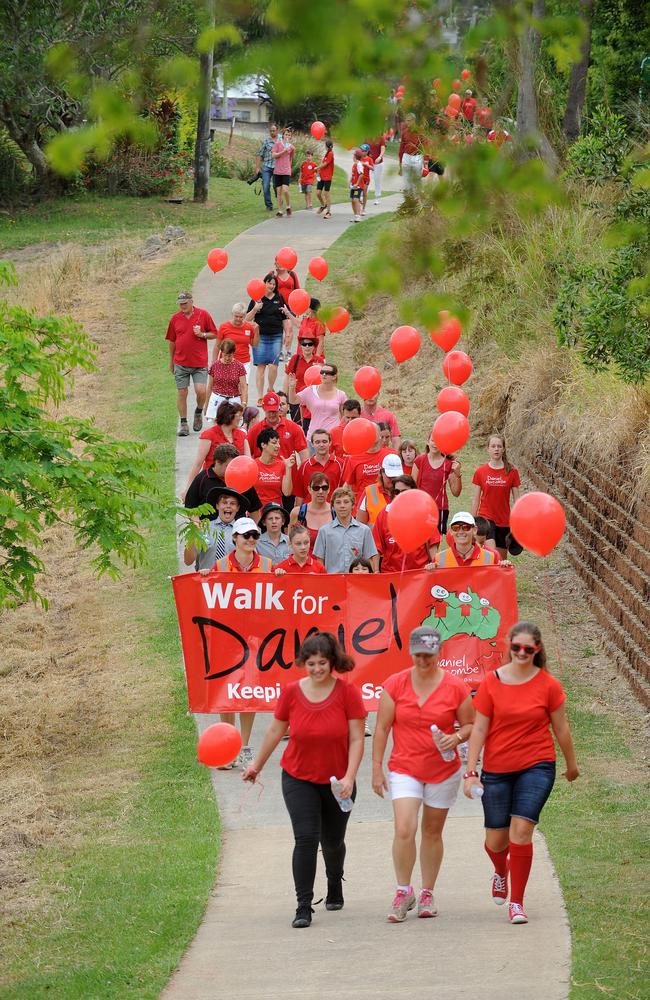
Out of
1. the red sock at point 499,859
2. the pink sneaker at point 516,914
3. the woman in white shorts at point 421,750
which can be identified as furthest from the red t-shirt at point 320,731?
the pink sneaker at point 516,914

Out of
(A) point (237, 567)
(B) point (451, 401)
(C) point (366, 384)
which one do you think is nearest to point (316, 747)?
(A) point (237, 567)

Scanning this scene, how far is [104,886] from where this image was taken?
9.20m

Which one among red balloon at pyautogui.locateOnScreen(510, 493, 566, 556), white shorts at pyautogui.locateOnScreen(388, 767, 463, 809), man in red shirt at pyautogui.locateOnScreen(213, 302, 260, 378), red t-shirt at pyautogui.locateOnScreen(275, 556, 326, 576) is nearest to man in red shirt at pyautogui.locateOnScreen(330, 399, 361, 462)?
red t-shirt at pyautogui.locateOnScreen(275, 556, 326, 576)

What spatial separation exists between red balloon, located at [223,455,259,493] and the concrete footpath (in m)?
2.62

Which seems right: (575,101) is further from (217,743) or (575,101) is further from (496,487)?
(217,743)

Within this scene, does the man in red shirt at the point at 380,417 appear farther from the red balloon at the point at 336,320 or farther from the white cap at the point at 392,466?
the white cap at the point at 392,466

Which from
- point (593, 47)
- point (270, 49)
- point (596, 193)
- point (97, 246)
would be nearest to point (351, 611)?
point (270, 49)

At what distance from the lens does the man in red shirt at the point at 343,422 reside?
13445 millimetres

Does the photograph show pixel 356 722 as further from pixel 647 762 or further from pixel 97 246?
pixel 97 246

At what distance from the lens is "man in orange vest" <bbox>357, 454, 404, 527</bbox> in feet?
40.9

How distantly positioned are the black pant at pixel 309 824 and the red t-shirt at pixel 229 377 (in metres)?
9.19

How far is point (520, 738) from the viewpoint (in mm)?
7613

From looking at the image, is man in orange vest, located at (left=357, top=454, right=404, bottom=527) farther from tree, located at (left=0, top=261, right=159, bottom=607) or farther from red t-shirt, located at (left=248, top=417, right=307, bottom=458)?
tree, located at (left=0, top=261, right=159, bottom=607)

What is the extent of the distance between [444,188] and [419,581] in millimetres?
5381
